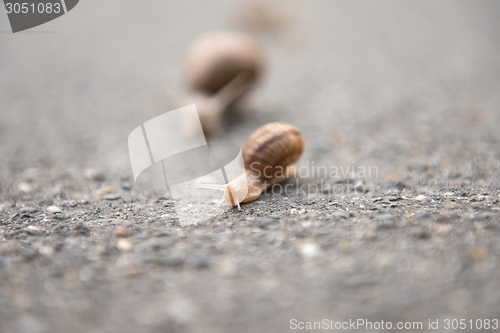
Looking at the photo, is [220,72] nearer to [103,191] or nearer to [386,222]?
[103,191]

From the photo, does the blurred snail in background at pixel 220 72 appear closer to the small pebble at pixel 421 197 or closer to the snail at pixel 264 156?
the snail at pixel 264 156

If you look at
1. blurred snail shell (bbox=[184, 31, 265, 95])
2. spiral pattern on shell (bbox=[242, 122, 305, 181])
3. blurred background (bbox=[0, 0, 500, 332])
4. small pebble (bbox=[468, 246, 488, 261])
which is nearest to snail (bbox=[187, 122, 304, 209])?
spiral pattern on shell (bbox=[242, 122, 305, 181])

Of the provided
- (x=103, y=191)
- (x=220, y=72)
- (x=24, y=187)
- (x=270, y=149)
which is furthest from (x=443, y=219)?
(x=24, y=187)

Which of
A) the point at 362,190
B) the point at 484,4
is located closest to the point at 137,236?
the point at 362,190

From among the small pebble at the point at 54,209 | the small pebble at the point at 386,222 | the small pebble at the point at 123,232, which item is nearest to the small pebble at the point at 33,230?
the small pebble at the point at 54,209

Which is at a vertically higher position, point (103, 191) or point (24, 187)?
point (24, 187)

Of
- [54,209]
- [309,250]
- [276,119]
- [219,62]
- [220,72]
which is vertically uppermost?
[219,62]
